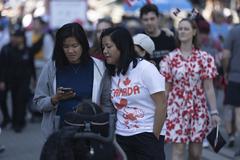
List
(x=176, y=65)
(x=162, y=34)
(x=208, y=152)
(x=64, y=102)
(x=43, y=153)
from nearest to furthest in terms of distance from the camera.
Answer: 1. (x=43, y=153)
2. (x=64, y=102)
3. (x=176, y=65)
4. (x=162, y=34)
5. (x=208, y=152)

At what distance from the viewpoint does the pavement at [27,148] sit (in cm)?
878

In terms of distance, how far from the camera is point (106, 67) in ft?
16.2

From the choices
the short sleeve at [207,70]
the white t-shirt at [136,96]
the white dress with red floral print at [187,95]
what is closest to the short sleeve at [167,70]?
the white dress with red floral print at [187,95]

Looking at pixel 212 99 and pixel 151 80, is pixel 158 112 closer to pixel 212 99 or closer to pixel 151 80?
pixel 151 80

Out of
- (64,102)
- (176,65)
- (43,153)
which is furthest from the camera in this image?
(176,65)

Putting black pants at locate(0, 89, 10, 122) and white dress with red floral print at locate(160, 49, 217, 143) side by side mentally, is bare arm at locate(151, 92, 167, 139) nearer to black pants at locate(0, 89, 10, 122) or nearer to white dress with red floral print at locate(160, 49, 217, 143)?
white dress with red floral print at locate(160, 49, 217, 143)

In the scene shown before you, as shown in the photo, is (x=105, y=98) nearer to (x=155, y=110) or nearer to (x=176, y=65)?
(x=155, y=110)

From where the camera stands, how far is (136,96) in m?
4.87

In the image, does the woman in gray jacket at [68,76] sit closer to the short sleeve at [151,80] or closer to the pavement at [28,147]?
the short sleeve at [151,80]

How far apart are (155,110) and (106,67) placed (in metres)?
0.47

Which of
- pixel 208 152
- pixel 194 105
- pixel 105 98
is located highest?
pixel 105 98

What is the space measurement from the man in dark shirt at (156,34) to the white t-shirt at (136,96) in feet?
9.02

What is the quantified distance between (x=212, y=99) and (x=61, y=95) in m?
2.31

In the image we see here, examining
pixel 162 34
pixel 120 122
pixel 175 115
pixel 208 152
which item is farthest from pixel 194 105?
pixel 208 152
